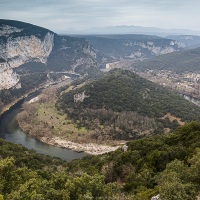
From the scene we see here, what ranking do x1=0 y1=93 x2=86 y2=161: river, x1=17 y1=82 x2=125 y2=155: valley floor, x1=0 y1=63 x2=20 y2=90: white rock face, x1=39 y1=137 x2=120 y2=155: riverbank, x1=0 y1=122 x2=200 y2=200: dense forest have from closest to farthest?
x1=0 y1=122 x2=200 y2=200: dense forest
x1=0 y1=93 x2=86 y2=161: river
x1=39 y1=137 x2=120 y2=155: riverbank
x1=17 y1=82 x2=125 y2=155: valley floor
x1=0 y1=63 x2=20 y2=90: white rock face

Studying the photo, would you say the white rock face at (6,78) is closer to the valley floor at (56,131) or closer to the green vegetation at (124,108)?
the valley floor at (56,131)

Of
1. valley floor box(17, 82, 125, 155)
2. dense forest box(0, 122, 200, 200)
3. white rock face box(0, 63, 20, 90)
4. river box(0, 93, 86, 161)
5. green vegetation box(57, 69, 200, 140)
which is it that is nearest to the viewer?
dense forest box(0, 122, 200, 200)

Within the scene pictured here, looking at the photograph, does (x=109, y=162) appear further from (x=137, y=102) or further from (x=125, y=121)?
(x=137, y=102)

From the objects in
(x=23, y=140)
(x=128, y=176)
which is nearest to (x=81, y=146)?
(x=23, y=140)

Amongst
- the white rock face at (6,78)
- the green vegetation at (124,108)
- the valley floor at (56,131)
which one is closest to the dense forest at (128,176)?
the valley floor at (56,131)

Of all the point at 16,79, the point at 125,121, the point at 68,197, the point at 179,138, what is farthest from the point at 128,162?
the point at 16,79

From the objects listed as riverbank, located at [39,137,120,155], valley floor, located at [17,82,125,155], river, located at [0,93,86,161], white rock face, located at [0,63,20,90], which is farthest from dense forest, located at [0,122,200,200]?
white rock face, located at [0,63,20,90]

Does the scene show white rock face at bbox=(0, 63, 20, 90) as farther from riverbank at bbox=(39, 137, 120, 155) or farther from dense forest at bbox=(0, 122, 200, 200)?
dense forest at bbox=(0, 122, 200, 200)
